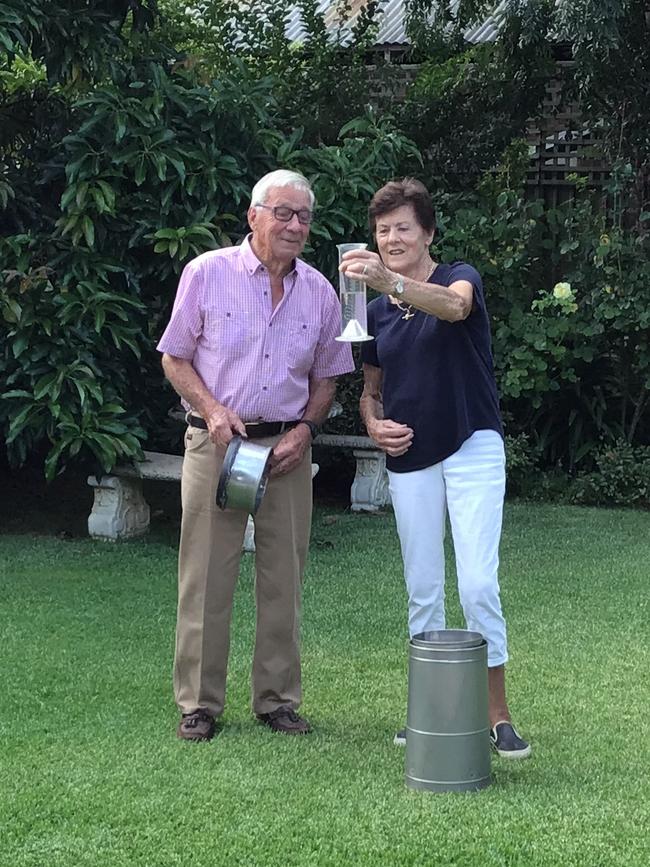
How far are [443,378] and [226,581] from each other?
1.02m

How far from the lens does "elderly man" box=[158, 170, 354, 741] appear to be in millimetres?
4031

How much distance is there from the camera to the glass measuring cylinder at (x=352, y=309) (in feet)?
11.9

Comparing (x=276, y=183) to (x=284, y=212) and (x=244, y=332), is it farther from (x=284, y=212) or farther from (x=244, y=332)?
(x=244, y=332)

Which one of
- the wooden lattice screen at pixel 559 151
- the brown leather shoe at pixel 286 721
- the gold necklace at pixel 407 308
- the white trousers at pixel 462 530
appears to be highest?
the wooden lattice screen at pixel 559 151

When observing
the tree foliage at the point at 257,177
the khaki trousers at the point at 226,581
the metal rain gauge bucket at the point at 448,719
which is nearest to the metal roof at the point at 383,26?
the tree foliage at the point at 257,177

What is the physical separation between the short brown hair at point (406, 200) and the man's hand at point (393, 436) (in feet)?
2.06

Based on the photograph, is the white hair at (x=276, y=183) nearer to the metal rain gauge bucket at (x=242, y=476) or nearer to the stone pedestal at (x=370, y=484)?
the metal rain gauge bucket at (x=242, y=476)

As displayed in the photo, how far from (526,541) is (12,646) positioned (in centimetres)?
339

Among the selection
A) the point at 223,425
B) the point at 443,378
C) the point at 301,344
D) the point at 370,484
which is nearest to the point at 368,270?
the point at 443,378

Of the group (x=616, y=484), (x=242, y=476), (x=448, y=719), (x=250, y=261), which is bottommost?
(x=616, y=484)

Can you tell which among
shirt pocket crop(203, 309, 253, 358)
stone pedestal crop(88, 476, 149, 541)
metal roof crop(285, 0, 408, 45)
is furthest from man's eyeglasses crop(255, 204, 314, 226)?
metal roof crop(285, 0, 408, 45)

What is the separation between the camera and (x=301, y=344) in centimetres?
412

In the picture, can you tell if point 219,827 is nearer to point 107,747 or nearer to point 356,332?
point 107,747

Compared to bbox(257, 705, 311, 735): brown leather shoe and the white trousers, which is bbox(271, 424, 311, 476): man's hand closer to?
the white trousers
